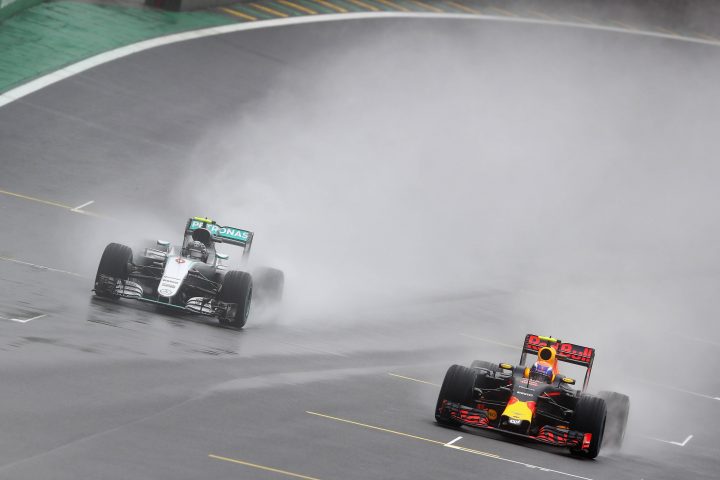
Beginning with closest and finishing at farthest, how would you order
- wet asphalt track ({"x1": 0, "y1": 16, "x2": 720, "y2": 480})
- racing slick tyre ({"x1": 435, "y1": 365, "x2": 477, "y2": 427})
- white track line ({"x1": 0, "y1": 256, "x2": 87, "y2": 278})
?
wet asphalt track ({"x1": 0, "y1": 16, "x2": 720, "y2": 480}) < racing slick tyre ({"x1": 435, "y1": 365, "x2": 477, "y2": 427}) < white track line ({"x1": 0, "y1": 256, "x2": 87, "y2": 278})

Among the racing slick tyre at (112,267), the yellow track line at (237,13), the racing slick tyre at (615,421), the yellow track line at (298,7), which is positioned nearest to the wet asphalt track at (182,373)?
the racing slick tyre at (615,421)

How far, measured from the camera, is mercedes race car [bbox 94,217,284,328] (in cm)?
2508

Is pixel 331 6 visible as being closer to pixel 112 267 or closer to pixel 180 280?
pixel 180 280

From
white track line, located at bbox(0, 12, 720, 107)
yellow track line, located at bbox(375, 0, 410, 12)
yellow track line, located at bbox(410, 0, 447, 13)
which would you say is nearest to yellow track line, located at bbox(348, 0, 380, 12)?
white track line, located at bbox(0, 12, 720, 107)

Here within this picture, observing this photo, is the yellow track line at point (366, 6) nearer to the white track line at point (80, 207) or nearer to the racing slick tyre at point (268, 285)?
the white track line at point (80, 207)

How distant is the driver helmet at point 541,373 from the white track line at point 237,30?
22.8m

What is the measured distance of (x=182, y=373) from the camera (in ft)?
66.6

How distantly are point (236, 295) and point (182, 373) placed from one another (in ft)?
16.6

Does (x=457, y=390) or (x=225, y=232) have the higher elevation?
(x=225, y=232)

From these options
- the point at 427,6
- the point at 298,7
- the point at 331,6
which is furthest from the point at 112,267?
the point at 427,6

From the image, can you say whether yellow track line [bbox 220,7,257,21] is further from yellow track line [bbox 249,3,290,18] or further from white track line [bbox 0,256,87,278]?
white track line [bbox 0,256,87,278]

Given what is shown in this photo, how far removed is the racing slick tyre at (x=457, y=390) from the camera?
2072cm

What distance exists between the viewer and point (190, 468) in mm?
14992

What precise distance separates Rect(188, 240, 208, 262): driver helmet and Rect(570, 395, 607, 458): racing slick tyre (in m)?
9.07
